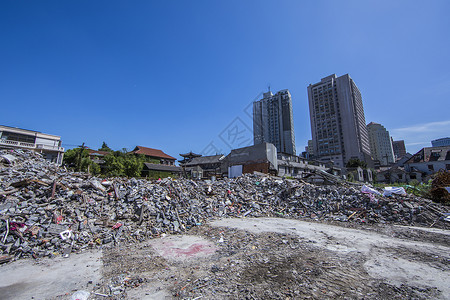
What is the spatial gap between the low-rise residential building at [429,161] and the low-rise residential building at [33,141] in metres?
62.9

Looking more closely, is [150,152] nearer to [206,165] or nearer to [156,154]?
[156,154]

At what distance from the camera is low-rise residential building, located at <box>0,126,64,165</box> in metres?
26.0

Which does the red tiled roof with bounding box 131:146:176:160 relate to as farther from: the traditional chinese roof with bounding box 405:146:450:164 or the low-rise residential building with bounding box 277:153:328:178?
the traditional chinese roof with bounding box 405:146:450:164

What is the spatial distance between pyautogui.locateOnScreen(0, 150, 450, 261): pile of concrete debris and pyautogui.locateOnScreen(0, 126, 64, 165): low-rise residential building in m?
19.1

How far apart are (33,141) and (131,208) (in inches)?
1306

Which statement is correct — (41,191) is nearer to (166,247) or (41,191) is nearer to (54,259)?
(54,259)

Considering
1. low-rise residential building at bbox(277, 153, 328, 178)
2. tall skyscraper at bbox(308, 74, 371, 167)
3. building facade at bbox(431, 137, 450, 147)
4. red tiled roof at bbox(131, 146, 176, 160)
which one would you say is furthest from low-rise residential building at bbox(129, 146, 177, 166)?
building facade at bbox(431, 137, 450, 147)

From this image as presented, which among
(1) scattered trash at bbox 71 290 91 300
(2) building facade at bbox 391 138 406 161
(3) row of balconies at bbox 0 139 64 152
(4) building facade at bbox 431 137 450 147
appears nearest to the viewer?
(1) scattered trash at bbox 71 290 91 300

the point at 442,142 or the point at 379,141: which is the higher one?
the point at 442,142

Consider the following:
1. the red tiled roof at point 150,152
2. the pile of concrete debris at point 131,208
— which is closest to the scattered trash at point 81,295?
the pile of concrete debris at point 131,208

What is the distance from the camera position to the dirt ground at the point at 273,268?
10.8 ft

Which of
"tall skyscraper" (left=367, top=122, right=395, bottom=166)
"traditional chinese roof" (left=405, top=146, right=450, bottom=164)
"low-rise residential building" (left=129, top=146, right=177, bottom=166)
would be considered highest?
"tall skyscraper" (left=367, top=122, right=395, bottom=166)

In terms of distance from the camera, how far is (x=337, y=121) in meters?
71.0

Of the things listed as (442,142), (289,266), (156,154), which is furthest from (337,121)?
(442,142)
